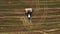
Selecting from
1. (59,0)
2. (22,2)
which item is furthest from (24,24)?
(59,0)

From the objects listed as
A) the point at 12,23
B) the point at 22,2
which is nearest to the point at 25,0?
the point at 22,2

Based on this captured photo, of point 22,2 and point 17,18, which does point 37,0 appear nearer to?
point 22,2

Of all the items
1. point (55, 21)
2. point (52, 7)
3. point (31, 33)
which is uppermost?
point (52, 7)

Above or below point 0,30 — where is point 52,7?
above

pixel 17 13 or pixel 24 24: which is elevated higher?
pixel 17 13

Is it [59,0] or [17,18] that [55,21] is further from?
[17,18]
